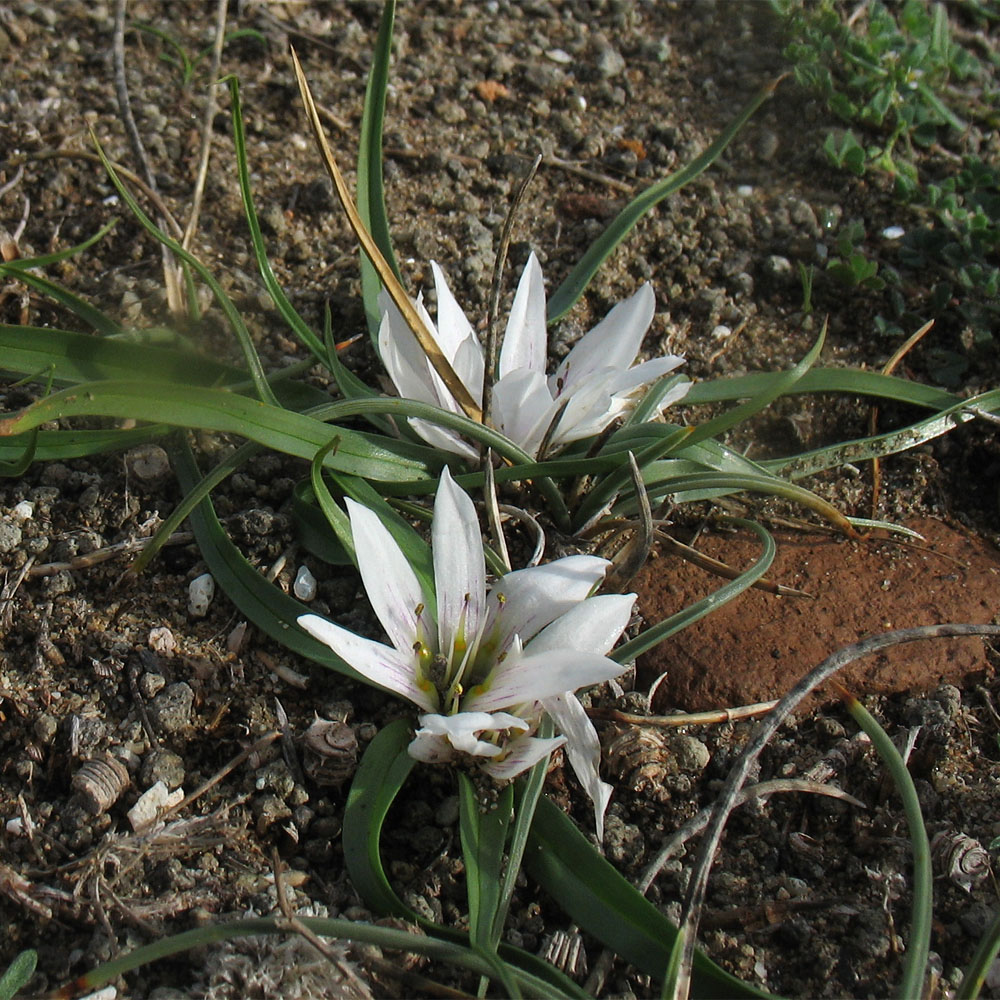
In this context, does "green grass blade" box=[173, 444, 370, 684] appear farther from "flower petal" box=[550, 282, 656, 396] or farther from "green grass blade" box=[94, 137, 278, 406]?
"flower petal" box=[550, 282, 656, 396]

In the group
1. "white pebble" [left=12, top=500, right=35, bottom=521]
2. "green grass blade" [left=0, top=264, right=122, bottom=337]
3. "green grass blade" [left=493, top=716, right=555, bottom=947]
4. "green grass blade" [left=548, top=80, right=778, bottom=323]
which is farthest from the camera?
"green grass blade" [left=548, top=80, right=778, bottom=323]

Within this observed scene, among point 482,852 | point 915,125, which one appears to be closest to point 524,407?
point 482,852

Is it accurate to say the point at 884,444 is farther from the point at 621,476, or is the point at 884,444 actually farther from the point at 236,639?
the point at 236,639

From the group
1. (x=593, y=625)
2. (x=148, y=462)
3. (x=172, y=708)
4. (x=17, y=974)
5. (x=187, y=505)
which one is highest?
(x=593, y=625)

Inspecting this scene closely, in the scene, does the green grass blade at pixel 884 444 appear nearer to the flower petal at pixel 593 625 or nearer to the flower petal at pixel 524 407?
the flower petal at pixel 524 407

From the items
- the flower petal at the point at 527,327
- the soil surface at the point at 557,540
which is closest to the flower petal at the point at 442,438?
the flower petal at the point at 527,327

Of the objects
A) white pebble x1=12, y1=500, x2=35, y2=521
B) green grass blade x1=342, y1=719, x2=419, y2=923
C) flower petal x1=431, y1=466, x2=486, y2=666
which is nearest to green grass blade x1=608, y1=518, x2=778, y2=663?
flower petal x1=431, y1=466, x2=486, y2=666
